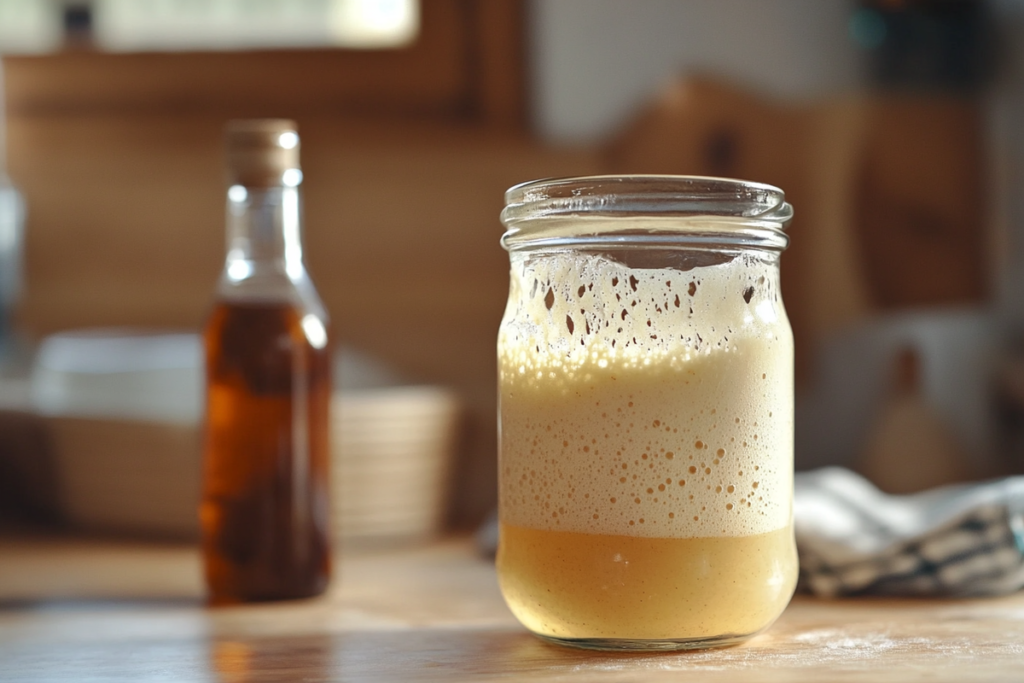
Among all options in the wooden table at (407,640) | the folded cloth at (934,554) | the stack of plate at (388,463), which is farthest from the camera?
the stack of plate at (388,463)

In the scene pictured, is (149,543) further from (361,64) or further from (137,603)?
(361,64)

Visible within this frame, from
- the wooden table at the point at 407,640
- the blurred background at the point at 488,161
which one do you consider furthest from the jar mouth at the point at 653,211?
the blurred background at the point at 488,161

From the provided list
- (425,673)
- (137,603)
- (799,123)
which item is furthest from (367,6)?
(425,673)

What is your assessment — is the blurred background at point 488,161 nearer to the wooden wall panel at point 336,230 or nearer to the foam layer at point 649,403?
the wooden wall panel at point 336,230

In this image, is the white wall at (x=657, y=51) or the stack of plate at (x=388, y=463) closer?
the stack of plate at (x=388, y=463)

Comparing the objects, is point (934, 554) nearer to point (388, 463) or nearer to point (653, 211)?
point (653, 211)

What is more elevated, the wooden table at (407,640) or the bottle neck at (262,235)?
the bottle neck at (262,235)

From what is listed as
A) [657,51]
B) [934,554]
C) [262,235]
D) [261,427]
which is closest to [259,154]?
[262,235]
